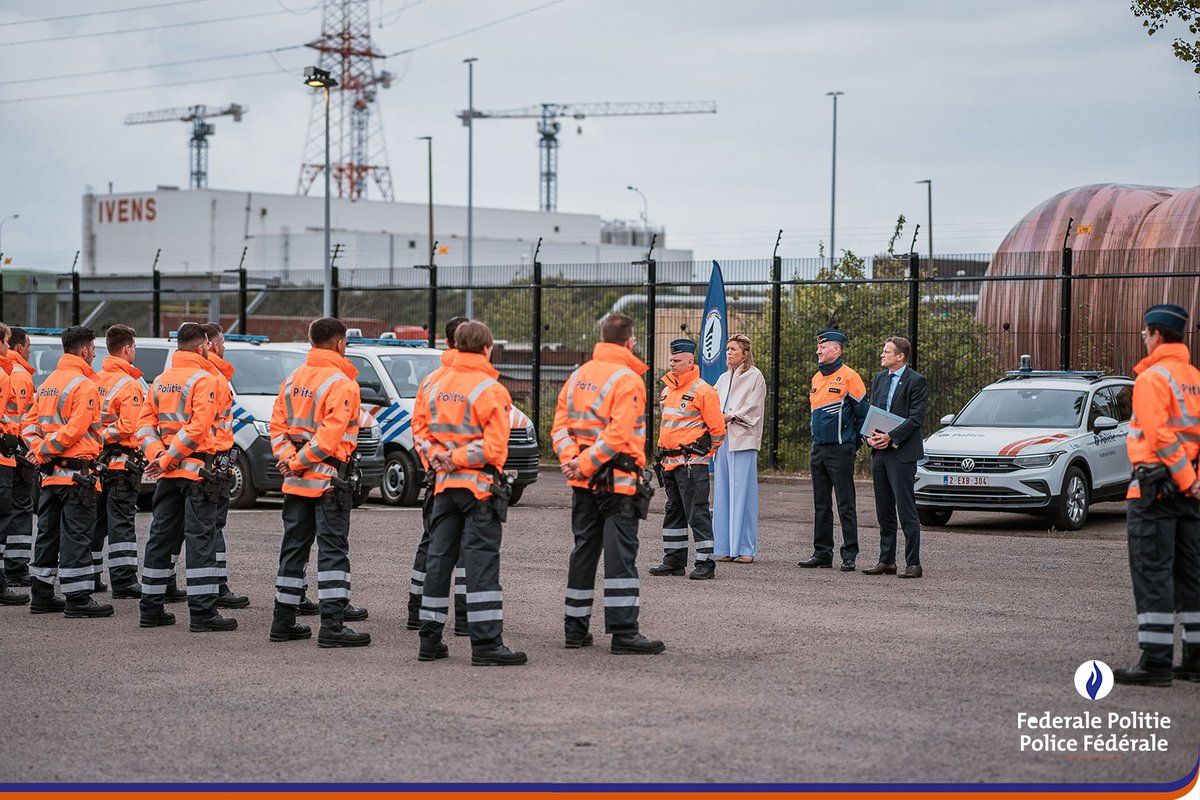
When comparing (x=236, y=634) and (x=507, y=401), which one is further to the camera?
(x=236, y=634)

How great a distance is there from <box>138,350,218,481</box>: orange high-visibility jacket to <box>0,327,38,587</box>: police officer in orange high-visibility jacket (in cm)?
131

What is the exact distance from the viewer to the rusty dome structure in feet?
66.5

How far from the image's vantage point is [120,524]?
33.8ft

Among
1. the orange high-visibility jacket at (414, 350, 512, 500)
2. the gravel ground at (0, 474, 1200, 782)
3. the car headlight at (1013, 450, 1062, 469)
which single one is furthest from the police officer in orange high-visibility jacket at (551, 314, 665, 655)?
the car headlight at (1013, 450, 1062, 469)

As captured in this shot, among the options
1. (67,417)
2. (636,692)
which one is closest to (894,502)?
(636,692)

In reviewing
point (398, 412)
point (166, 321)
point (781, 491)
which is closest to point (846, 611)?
point (398, 412)

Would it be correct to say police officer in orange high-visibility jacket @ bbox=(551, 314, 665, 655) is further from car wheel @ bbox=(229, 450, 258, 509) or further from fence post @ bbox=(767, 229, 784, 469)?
fence post @ bbox=(767, 229, 784, 469)

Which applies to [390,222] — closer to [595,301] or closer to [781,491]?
[595,301]

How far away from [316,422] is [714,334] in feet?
18.4

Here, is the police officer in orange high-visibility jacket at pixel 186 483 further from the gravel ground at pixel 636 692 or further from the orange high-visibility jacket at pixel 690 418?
the orange high-visibility jacket at pixel 690 418

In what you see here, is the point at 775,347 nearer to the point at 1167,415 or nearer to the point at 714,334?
the point at 714,334

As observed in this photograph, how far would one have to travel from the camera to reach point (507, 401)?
8.41 meters

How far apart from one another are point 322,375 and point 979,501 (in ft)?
27.7

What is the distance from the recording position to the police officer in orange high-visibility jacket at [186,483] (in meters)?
9.30
